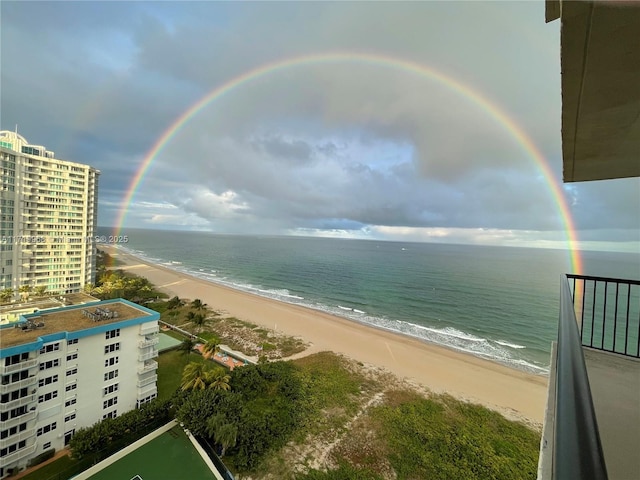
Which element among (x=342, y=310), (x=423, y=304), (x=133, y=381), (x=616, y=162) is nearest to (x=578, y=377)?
(x=616, y=162)

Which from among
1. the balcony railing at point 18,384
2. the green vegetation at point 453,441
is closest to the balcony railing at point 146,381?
the balcony railing at point 18,384

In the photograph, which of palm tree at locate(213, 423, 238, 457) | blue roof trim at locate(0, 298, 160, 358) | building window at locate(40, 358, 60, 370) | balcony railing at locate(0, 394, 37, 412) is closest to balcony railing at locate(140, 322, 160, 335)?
blue roof trim at locate(0, 298, 160, 358)

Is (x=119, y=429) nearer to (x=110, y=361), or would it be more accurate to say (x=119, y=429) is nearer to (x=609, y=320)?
(x=110, y=361)

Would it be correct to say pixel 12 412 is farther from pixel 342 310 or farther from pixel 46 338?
pixel 342 310

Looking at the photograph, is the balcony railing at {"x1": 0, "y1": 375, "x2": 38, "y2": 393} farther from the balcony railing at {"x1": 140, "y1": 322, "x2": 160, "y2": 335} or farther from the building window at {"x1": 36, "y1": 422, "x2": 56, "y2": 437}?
the balcony railing at {"x1": 140, "y1": 322, "x2": 160, "y2": 335}

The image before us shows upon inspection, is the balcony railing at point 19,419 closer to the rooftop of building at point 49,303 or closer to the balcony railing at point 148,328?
the balcony railing at point 148,328

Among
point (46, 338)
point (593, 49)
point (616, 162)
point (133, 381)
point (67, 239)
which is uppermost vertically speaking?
point (593, 49)
